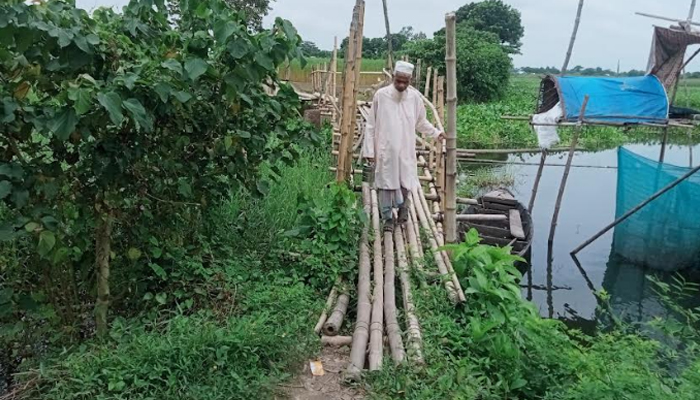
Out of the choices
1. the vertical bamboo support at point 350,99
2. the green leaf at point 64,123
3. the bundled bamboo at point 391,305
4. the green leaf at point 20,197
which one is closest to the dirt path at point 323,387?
the bundled bamboo at point 391,305

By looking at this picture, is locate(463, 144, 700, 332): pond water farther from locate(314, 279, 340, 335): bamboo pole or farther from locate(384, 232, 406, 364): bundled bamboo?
locate(314, 279, 340, 335): bamboo pole

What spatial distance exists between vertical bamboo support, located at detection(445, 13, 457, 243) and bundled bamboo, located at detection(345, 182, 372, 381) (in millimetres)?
750

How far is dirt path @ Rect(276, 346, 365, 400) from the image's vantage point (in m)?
3.03

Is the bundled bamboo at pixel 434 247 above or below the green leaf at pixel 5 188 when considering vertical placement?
below

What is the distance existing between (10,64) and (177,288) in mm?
1795

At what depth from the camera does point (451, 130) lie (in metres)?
4.59

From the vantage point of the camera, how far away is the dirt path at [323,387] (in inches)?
119

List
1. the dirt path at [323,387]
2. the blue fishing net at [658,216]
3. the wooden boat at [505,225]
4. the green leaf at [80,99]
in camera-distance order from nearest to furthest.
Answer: the green leaf at [80,99] → the dirt path at [323,387] → the blue fishing net at [658,216] → the wooden boat at [505,225]

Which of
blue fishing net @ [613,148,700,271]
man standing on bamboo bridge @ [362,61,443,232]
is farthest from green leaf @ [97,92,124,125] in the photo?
blue fishing net @ [613,148,700,271]

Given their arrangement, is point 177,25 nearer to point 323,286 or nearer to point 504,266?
point 323,286

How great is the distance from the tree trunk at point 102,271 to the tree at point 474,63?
22651 mm

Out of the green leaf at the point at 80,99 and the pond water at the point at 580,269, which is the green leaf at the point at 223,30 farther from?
the pond water at the point at 580,269

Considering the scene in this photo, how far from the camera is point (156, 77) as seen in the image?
2662mm

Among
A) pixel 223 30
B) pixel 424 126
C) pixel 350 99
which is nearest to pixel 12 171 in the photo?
pixel 223 30
